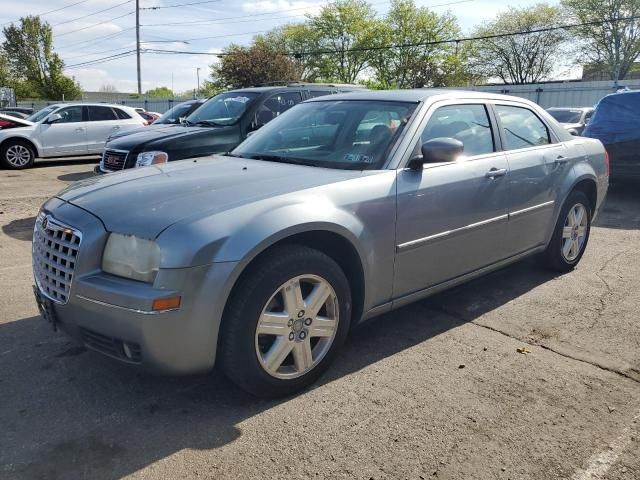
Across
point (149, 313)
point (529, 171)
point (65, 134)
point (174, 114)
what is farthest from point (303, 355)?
point (65, 134)

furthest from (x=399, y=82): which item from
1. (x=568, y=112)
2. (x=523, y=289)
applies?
(x=523, y=289)

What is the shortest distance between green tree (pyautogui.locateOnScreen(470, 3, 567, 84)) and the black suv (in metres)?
47.8

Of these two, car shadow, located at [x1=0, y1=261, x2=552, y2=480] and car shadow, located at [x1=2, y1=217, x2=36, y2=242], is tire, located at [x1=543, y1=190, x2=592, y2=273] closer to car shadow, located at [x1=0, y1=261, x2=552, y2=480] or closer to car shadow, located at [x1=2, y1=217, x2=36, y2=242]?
car shadow, located at [x1=0, y1=261, x2=552, y2=480]

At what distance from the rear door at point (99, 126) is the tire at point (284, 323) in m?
13.2

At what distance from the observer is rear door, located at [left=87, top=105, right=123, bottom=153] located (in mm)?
14594

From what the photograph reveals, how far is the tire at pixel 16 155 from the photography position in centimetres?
1353

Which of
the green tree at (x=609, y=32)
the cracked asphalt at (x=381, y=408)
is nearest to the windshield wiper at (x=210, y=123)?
the cracked asphalt at (x=381, y=408)

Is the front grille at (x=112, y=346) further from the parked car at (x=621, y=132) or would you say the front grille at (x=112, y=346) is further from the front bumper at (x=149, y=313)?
the parked car at (x=621, y=132)

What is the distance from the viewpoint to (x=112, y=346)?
2.67 metres

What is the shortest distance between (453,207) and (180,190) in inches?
70.4

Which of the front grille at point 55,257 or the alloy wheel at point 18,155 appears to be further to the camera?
the alloy wheel at point 18,155

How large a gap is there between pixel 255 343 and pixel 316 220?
0.71 meters

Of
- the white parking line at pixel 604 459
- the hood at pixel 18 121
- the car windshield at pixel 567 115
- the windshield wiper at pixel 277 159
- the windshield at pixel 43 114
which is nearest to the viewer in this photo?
the white parking line at pixel 604 459

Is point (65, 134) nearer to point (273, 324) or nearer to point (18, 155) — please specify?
point (18, 155)
